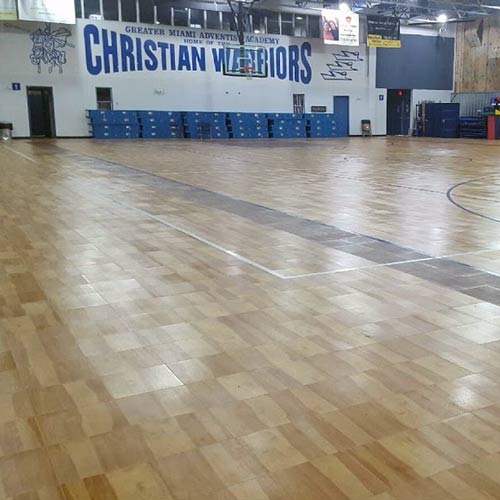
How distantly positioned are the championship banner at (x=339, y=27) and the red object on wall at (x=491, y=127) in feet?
21.4

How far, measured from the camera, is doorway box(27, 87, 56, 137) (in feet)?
76.2

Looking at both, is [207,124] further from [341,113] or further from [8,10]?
[8,10]

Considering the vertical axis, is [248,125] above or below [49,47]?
below

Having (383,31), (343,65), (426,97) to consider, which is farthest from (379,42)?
(426,97)

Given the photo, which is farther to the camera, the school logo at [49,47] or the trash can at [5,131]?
the school logo at [49,47]

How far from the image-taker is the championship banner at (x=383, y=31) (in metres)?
25.6

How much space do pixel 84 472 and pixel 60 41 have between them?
2330cm

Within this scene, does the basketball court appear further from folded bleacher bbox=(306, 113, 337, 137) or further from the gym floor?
folded bleacher bbox=(306, 113, 337, 137)

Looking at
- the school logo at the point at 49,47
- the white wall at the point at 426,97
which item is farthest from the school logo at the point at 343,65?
the school logo at the point at 49,47

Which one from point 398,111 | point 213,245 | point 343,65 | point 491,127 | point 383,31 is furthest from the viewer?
point 398,111

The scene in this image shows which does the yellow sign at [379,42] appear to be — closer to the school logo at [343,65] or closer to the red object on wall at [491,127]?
the school logo at [343,65]

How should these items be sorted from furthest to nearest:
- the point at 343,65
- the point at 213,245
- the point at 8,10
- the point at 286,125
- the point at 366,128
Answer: the point at 366,128 → the point at 343,65 → the point at 286,125 → the point at 8,10 → the point at 213,245

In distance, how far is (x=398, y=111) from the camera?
30797 millimetres

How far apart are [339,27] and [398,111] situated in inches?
311
